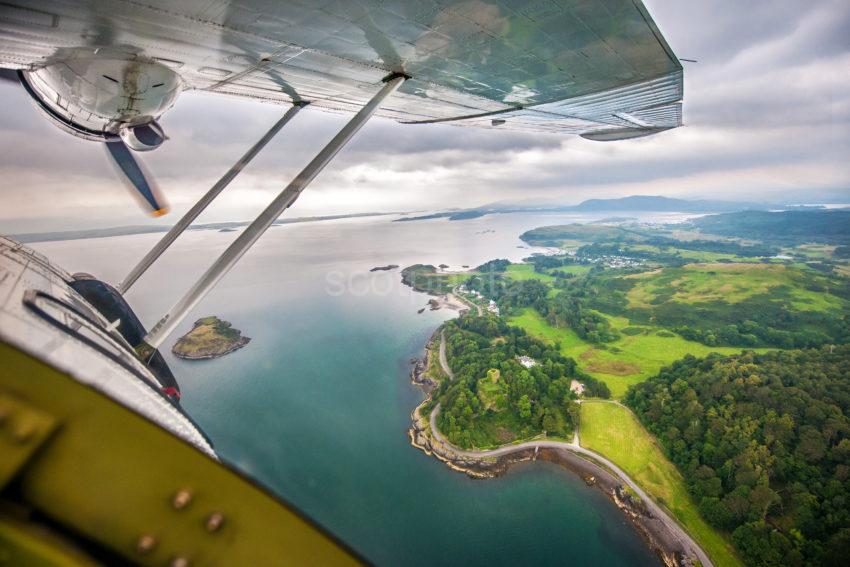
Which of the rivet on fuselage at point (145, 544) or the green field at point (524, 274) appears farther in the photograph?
the green field at point (524, 274)

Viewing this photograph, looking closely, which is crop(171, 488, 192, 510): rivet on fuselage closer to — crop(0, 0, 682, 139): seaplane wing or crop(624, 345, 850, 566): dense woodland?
crop(0, 0, 682, 139): seaplane wing

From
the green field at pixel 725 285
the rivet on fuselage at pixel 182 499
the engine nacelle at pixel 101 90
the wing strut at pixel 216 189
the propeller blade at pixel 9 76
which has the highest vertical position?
the propeller blade at pixel 9 76

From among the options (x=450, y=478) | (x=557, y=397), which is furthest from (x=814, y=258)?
(x=450, y=478)

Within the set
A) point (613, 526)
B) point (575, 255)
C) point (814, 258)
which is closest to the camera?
point (613, 526)

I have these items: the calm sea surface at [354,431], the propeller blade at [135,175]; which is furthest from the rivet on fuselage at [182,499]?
the propeller blade at [135,175]

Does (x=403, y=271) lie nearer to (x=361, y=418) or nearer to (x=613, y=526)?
(x=361, y=418)

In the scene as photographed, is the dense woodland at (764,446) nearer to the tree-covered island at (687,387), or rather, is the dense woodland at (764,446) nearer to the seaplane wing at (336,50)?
the tree-covered island at (687,387)

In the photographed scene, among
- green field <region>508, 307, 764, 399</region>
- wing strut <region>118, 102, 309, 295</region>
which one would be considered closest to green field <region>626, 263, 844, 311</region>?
green field <region>508, 307, 764, 399</region>
